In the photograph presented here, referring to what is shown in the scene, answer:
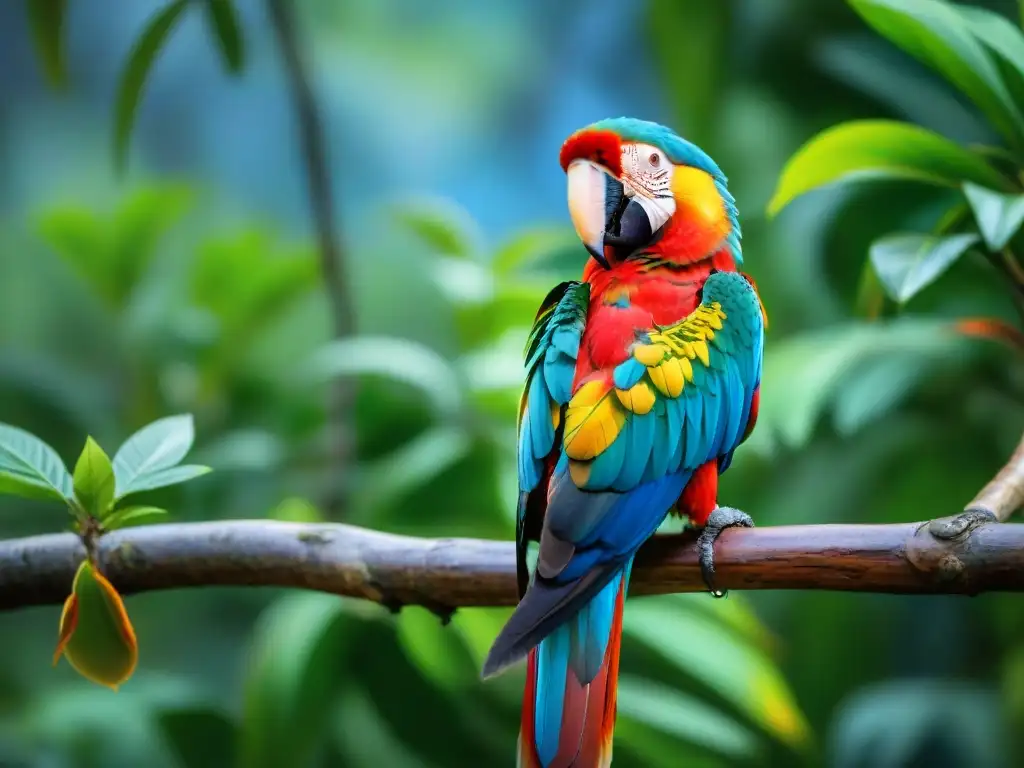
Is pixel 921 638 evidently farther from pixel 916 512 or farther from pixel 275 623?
pixel 275 623

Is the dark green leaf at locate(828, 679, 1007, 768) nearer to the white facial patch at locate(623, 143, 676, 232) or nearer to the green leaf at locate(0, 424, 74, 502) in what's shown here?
the white facial patch at locate(623, 143, 676, 232)

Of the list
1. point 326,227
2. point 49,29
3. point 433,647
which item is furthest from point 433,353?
point 49,29

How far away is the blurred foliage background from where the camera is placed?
135cm

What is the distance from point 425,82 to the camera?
2.09 metres

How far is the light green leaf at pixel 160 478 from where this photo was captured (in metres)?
0.72

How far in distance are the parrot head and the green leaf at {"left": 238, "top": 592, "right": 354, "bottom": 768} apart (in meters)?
0.67

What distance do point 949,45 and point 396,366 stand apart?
78 centimetres

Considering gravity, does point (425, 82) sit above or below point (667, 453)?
above

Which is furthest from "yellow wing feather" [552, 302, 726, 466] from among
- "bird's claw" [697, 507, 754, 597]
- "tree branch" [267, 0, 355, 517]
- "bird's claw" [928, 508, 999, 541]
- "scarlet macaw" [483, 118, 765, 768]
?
"tree branch" [267, 0, 355, 517]

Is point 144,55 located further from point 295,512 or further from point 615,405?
point 615,405

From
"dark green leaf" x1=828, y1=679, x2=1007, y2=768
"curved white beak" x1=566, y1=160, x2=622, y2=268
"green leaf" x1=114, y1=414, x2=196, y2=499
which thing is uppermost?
"curved white beak" x1=566, y1=160, x2=622, y2=268

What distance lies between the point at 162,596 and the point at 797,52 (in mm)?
1505

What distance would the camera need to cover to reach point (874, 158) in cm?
93

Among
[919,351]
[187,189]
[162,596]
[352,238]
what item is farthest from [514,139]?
[162,596]
